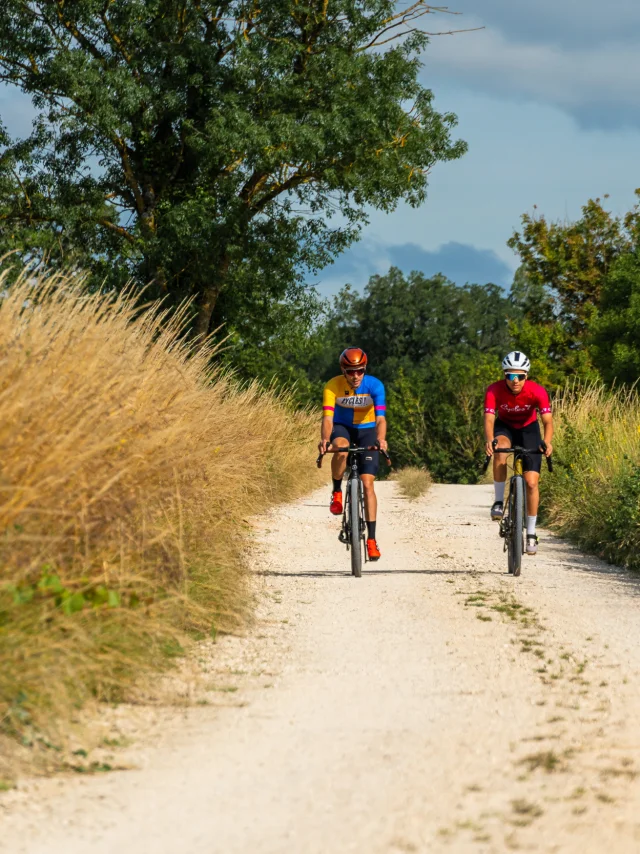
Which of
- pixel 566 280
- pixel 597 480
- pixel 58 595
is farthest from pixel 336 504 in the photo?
pixel 566 280

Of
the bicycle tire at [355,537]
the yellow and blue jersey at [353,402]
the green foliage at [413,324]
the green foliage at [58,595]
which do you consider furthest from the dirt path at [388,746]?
the green foliage at [413,324]

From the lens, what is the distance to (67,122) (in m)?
21.3

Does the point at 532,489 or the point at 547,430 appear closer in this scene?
the point at 547,430

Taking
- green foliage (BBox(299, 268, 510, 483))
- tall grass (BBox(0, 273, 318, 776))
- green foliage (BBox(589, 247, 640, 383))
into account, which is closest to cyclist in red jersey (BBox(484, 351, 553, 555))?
tall grass (BBox(0, 273, 318, 776))

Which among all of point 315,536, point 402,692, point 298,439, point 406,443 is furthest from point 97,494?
point 406,443

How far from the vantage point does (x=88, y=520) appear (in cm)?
491

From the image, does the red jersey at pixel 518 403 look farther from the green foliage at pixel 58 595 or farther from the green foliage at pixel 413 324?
the green foliage at pixel 413 324

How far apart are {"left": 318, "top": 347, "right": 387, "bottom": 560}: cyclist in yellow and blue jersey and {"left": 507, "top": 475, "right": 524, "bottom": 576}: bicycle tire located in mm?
1220

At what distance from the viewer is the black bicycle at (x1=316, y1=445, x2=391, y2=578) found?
962 cm

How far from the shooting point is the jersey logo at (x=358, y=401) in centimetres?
993

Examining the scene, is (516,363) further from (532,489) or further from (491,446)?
(532,489)

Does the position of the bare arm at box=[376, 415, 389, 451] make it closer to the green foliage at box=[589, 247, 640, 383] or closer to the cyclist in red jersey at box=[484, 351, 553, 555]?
the cyclist in red jersey at box=[484, 351, 553, 555]

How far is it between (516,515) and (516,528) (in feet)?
0.51

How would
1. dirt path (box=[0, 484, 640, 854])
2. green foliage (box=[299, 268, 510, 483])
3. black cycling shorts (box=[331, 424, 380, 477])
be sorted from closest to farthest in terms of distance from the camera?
dirt path (box=[0, 484, 640, 854]), black cycling shorts (box=[331, 424, 380, 477]), green foliage (box=[299, 268, 510, 483])
